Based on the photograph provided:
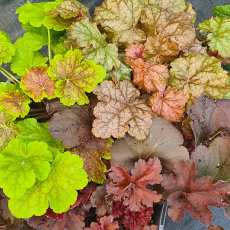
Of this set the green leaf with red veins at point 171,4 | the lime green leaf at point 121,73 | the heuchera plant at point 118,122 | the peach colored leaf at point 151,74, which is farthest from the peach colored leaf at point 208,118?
the green leaf with red veins at point 171,4

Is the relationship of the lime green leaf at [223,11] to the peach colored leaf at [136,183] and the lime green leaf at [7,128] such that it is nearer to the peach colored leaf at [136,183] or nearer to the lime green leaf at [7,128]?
the peach colored leaf at [136,183]

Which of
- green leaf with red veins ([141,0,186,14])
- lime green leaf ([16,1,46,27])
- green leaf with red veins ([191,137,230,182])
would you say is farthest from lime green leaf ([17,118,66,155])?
green leaf with red veins ([141,0,186,14])

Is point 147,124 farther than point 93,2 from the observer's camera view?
No

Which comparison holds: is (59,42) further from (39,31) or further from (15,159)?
(15,159)

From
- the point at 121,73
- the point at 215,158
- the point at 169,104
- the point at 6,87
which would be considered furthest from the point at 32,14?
the point at 215,158

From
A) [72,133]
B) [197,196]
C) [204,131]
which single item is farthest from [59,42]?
[197,196]

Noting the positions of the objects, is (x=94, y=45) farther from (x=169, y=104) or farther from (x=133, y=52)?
(x=169, y=104)

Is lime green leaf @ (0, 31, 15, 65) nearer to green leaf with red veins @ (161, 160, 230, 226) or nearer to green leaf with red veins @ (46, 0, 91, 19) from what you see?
green leaf with red veins @ (46, 0, 91, 19)
